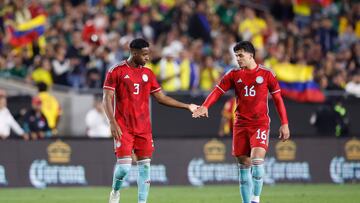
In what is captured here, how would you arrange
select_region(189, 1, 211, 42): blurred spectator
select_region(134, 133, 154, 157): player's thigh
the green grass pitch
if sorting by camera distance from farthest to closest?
select_region(189, 1, 211, 42): blurred spectator < the green grass pitch < select_region(134, 133, 154, 157): player's thigh

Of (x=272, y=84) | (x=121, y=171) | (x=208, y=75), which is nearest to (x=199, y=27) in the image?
(x=208, y=75)

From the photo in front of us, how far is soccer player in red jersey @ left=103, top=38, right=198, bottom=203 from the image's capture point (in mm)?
16312

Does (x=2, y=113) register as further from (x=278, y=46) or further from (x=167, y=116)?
(x=278, y=46)

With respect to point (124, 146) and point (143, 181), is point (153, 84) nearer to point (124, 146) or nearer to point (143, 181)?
point (124, 146)

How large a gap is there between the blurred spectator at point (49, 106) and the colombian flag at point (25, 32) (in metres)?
2.96

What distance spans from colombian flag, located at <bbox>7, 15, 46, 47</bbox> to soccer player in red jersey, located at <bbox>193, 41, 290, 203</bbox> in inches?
455

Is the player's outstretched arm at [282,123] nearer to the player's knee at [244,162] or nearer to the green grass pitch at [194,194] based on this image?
the player's knee at [244,162]

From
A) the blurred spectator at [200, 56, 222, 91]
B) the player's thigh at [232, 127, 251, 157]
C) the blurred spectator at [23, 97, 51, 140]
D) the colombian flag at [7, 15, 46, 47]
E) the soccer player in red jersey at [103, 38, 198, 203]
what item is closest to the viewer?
the soccer player in red jersey at [103, 38, 198, 203]

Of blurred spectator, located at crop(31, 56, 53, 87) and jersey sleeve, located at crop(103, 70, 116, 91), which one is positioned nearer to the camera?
jersey sleeve, located at crop(103, 70, 116, 91)

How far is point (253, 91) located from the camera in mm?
16906

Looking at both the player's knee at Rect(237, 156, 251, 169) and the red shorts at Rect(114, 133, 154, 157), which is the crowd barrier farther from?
the red shorts at Rect(114, 133, 154, 157)

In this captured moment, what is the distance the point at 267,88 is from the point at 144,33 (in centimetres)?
1230

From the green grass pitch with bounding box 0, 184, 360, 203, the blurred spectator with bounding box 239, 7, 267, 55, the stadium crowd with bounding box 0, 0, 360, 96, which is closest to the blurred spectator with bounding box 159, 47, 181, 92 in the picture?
the stadium crowd with bounding box 0, 0, 360, 96

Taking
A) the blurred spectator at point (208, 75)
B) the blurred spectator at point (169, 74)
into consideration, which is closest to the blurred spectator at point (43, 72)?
the blurred spectator at point (169, 74)
